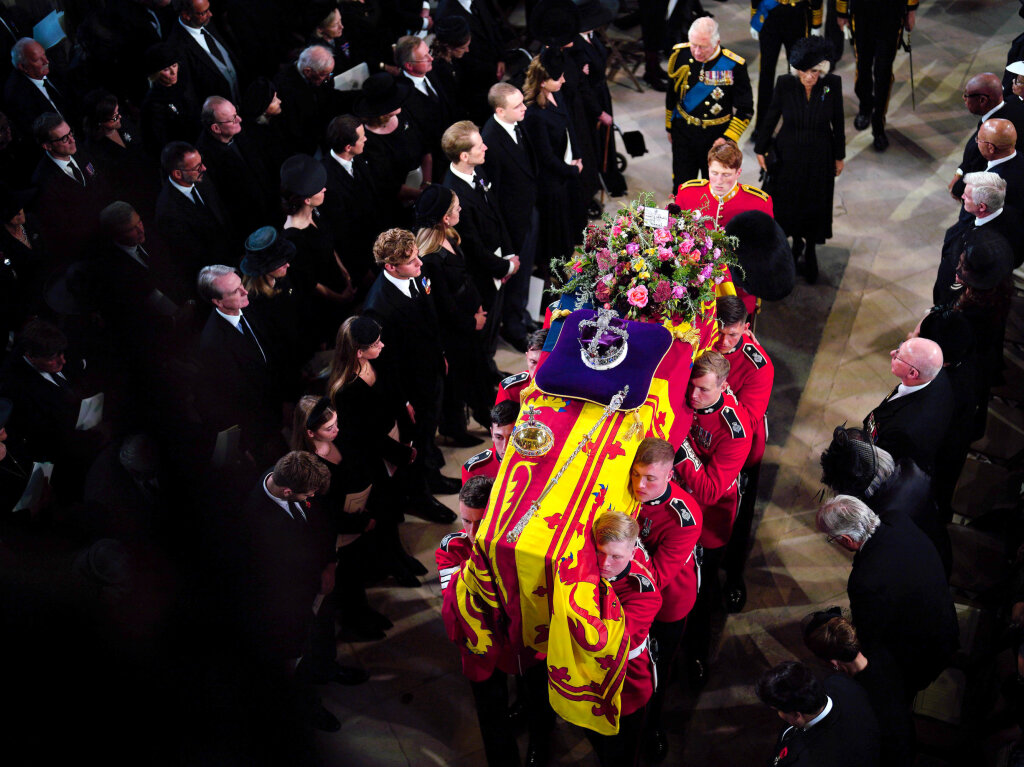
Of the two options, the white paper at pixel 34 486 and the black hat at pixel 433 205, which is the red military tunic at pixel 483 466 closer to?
the black hat at pixel 433 205

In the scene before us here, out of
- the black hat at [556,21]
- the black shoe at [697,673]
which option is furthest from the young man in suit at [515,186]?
the black shoe at [697,673]

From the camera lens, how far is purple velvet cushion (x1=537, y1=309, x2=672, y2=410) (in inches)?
151

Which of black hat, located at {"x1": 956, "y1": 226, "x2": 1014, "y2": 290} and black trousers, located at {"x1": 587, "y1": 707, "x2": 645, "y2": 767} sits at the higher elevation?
black hat, located at {"x1": 956, "y1": 226, "x2": 1014, "y2": 290}

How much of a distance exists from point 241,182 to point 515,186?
5.92ft

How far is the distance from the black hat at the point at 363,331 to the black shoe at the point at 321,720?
5.57 feet

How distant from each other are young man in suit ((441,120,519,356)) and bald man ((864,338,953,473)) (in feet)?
8.15

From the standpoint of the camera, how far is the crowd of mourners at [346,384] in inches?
147

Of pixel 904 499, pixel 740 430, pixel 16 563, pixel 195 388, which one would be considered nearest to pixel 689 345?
pixel 740 430

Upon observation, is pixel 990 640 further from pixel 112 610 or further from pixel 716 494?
pixel 112 610

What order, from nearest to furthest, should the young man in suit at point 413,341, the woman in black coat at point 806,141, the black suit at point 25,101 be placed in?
the young man in suit at point 413,341 < the woman in black coat at point 806,141 < the black suit at point 25,101

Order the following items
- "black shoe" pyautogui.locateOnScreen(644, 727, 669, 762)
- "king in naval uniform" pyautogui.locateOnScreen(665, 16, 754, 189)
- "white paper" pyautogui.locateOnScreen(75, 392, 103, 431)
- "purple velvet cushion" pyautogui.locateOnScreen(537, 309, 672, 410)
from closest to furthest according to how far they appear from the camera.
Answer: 1. "purple velvet cushion" pyautogui.locateOnScreen(537, 309, 672, 410)
2. "black shoe" pyautogui.locateOnScreen(644, 727, 669, 762)
3. "white paper" pyautogui.locateOnScreen(75, 392, 103, 431)
4. "king in naval uniform" pyautogui.locateOnScreen(665, 16, 754, 189)

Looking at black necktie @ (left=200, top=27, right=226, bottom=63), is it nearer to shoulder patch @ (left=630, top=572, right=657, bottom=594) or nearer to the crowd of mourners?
the crowd of mourners

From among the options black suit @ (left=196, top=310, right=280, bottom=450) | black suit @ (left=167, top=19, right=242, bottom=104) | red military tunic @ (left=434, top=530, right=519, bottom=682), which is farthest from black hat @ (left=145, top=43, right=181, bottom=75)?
red military tunic @ (left=434, top=530, right=519, bottom=682)

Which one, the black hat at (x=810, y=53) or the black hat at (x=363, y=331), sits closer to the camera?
the black hat at (x=363, y=331)
